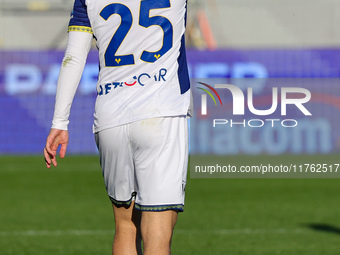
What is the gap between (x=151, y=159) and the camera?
11.3 feet

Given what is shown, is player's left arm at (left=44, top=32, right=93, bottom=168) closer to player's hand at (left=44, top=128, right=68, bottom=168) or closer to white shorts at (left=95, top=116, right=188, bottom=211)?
player's hand at (left=44, top=128, right=68, bottom=168)

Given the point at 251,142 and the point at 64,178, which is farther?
the point at 251,142

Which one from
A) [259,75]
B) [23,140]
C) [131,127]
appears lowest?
[23,140]

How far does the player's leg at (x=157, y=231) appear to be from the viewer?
3438 mm

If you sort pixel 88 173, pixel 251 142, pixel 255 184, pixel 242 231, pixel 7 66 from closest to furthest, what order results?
pixel 242 231 < pixel 255 184 < pixel 88 173 < pixel 251 142 < pixel 7 66

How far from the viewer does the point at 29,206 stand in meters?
9.97

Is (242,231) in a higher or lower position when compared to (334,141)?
higher

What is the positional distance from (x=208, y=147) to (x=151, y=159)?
14.1m

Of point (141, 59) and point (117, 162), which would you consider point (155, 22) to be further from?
point (117, 162)

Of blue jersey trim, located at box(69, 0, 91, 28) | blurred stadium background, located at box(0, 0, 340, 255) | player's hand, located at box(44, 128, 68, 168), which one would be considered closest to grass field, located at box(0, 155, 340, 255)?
blurred stadium background, located at box(0, 0, 340, 255)

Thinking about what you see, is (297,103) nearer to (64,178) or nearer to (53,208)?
(64,178)

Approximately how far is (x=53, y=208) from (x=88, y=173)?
4979mm

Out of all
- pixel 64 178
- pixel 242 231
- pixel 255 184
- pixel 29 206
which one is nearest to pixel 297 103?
pixel 255 184

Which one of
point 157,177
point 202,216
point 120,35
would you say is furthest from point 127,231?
point 202,216
